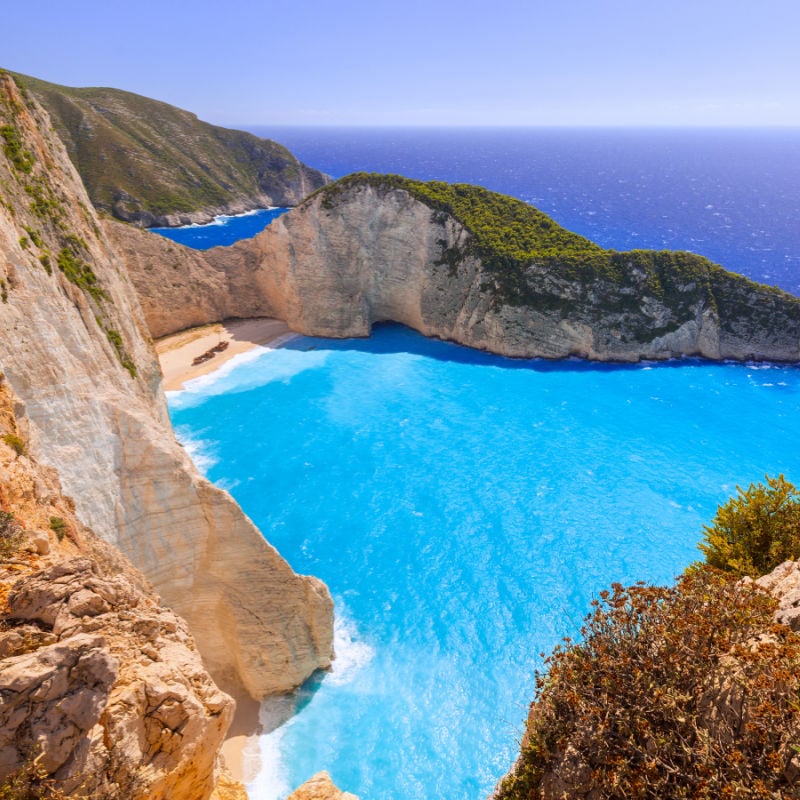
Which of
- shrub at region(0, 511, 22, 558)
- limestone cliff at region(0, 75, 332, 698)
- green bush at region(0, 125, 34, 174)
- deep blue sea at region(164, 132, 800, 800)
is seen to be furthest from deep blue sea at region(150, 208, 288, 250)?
shrub at region(0, 511, 22, 558)

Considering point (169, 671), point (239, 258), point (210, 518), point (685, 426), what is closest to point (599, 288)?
point (685, 426)

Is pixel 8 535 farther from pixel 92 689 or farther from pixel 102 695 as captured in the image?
pixel 102 695

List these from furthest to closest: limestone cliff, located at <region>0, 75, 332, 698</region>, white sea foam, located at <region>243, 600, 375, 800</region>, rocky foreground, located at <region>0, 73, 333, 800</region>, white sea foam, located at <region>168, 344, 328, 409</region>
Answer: white sea foam, located at <region>168, 344, 328, 409</region>
white sea foam, located at <region>243, 600, 375, 800</region>
limestone cliff, located at <region>0, 75, 332, 698</region>
rocky foreground, located at <region>0, 73, 333, 800</region>

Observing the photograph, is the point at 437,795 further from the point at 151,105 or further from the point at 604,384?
the point at 151,105

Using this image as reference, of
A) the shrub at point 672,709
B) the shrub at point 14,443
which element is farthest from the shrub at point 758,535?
the shrub at point 14,443

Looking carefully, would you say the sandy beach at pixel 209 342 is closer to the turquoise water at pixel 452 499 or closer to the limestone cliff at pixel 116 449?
the turquoise water at pixel 452 499

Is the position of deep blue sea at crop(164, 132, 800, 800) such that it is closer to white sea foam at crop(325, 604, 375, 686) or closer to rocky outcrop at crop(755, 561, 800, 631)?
white sea foam at crop(325, 604, 375, 686)

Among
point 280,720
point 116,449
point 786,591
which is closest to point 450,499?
point 280,720
